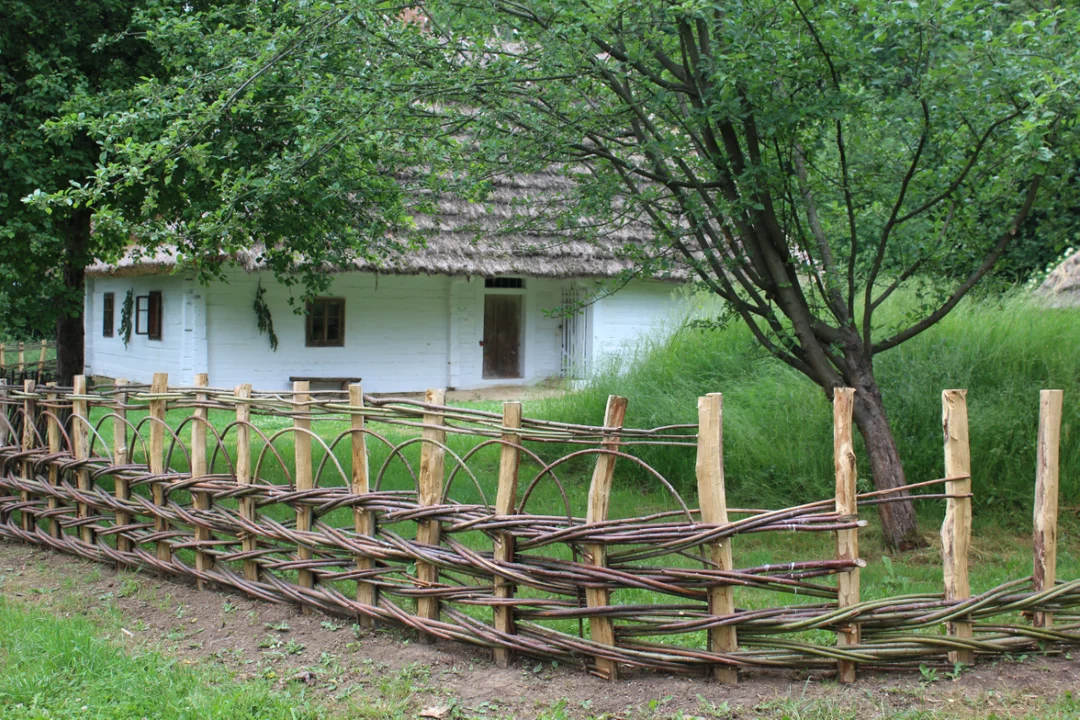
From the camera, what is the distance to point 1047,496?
342 centimetres

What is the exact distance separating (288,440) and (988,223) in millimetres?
7292

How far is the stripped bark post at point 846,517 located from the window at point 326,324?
513 inches

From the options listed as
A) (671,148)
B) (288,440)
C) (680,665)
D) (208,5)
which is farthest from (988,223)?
(288,440)

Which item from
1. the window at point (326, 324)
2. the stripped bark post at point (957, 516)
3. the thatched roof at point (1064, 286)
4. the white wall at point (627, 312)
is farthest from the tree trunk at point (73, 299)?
the white wall at point (627, 312)

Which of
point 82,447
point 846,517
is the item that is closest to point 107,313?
point 82,447

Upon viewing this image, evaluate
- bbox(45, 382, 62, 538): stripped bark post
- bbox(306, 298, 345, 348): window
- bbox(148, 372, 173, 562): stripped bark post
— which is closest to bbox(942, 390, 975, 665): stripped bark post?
bbox(148, 372, 173, 562): stripped bark post

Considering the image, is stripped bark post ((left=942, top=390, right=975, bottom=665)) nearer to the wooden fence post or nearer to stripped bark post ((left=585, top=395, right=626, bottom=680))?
the wooden fence post

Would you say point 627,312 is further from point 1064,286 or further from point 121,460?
point 121,460

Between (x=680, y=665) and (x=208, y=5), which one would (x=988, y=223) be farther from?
(x=208, y=5)

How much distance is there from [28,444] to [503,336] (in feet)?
40.8

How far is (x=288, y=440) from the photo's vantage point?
10211 mm

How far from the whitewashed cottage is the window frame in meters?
0.02

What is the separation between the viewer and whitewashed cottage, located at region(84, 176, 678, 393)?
14.7 meters

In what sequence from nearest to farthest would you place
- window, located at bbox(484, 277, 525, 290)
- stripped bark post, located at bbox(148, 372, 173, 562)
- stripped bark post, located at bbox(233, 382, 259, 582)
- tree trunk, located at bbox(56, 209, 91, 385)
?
stripped bark post, located at bbox(233, 382, 259, 582) → stripped bark post, located at bbox(148, 372, 173, 562) → tree trunk, located at bbox(56, 209, 91, 385) → window, located at bbox(484, 277, 525, 290)
